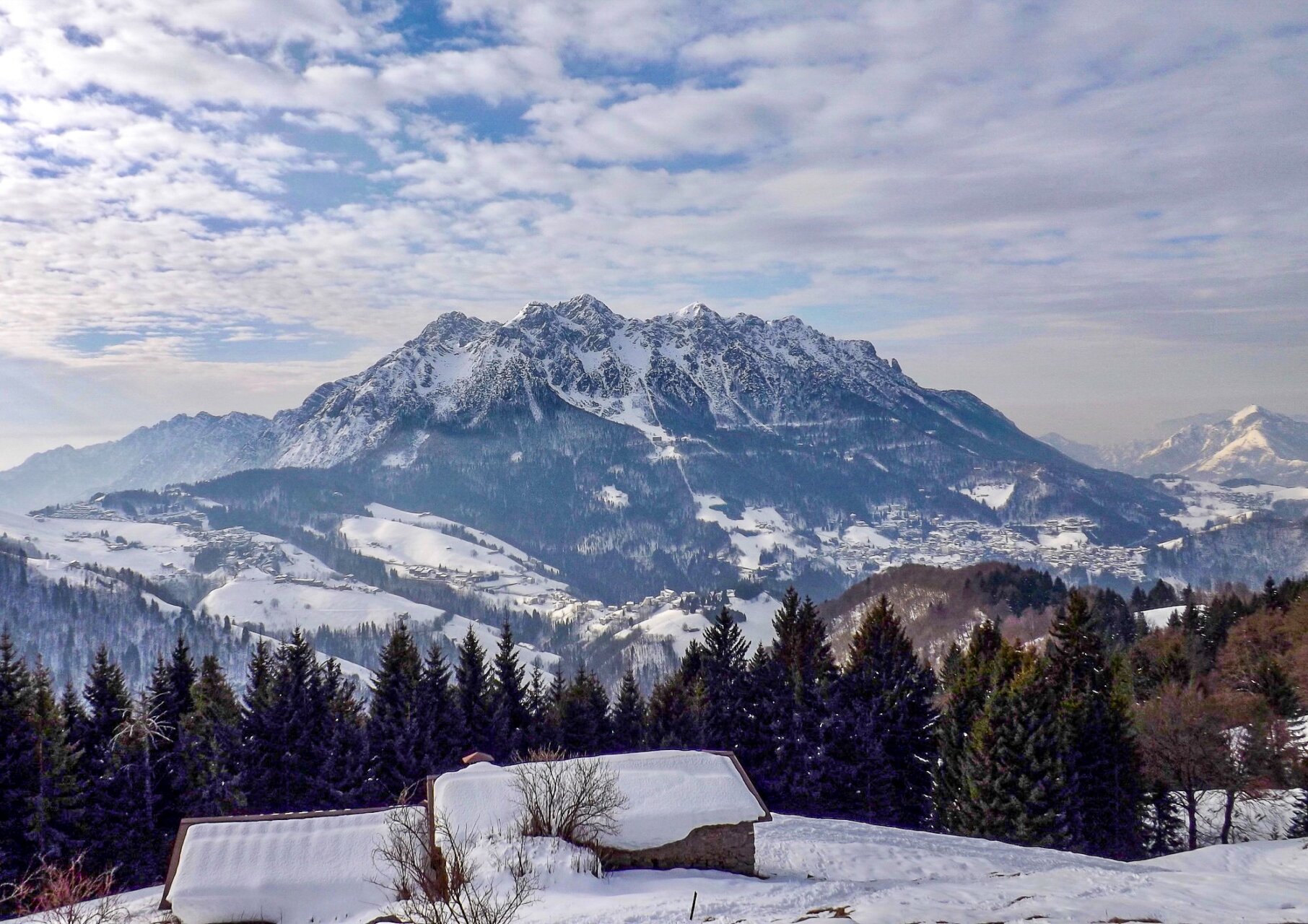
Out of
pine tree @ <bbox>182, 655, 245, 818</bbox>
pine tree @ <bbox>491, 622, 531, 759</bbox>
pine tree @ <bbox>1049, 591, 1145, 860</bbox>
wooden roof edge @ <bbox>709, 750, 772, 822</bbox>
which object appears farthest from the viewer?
pine tree @ <bbox>491, 622, 531, 759</bbox>

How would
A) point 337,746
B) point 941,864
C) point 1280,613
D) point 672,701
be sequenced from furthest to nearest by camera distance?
point 1280,613 → point 672,701 → point 337,746 → point 941,864

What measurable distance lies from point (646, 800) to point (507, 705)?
2833cm

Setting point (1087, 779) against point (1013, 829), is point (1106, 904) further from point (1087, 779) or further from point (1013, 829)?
point (1087, 779)

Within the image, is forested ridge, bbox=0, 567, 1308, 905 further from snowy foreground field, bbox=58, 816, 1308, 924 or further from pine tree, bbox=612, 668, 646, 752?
snowy foreground field, bbox=58, 816, 1308, 924

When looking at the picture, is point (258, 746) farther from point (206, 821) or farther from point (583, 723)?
point (583, 723)

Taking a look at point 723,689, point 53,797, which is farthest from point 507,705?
point 53,797

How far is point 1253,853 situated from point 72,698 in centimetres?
6321

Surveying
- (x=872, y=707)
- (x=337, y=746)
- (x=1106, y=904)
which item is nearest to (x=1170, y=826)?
(x=872, y=707)

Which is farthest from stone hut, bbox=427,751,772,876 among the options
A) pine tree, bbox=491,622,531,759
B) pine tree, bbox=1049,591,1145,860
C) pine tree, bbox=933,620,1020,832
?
pine tree, bbox=1049,591,1145,860

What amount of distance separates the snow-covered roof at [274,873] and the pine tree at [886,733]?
32.7 meters

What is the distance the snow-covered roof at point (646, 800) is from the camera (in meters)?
26.8

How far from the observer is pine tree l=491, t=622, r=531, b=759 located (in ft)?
170

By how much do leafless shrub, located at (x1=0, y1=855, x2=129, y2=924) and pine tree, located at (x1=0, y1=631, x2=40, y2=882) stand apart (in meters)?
1.70

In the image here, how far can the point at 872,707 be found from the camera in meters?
50.7
